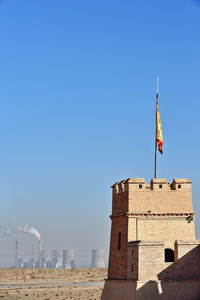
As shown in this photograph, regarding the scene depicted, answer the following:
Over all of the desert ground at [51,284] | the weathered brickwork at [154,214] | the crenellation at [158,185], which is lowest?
the desert ground at [51,284]

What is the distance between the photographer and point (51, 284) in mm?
99562

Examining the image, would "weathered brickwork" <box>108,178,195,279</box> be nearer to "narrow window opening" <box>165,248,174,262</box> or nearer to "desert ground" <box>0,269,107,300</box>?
"narrow window opening" <box>165,248,174,262</box>

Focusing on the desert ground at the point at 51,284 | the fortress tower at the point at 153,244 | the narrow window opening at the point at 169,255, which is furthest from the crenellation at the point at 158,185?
the desert ground at the point at 51,284

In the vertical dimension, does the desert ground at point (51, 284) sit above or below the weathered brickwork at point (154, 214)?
below

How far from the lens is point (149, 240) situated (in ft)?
126

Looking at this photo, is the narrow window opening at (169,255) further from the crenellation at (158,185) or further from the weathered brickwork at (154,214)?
→ the crenellation at (158,185)

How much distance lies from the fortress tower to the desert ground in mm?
39803

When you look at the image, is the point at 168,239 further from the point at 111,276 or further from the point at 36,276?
the point at 36,276

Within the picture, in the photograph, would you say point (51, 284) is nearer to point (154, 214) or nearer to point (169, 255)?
point (154, 214)

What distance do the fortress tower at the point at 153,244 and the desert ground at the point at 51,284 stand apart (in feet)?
131

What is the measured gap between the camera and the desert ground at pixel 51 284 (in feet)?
264

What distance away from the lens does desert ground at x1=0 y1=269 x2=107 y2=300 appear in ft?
264

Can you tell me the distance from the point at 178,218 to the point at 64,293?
47.9 metres

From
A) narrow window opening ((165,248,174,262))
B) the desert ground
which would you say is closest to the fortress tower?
narrow window opening ((165,248,174,262))
